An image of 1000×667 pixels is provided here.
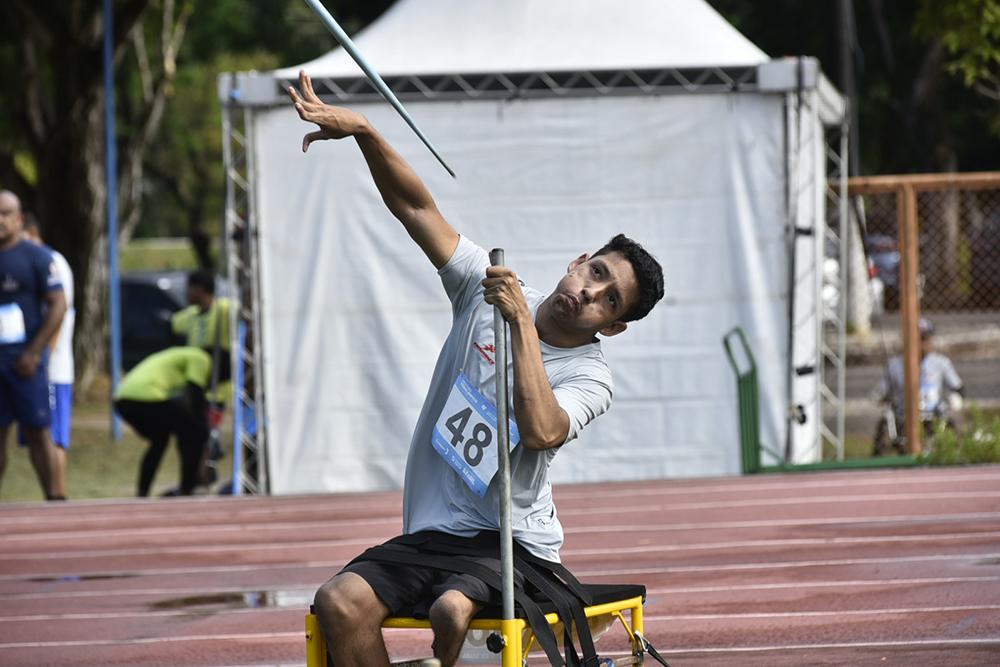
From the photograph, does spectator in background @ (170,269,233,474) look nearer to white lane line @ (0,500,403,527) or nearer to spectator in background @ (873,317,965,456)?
white lane line @ (0,500,403,527)

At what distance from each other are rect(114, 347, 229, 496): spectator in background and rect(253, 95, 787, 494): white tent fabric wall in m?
0.96

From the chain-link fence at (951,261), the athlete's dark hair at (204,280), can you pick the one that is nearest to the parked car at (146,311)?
the chain-link fence at (951,261)

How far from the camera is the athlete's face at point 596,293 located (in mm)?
3600

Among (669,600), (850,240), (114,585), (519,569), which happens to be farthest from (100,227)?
(519,569)

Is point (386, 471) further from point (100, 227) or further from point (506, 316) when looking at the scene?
point (100, 227)

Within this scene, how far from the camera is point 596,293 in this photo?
3.61 meters

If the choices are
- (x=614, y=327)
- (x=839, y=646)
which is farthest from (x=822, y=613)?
(x=614, y=327)

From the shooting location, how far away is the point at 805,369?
9633mm

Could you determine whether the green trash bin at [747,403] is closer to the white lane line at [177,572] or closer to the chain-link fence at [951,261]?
the white lane line at [177,572]

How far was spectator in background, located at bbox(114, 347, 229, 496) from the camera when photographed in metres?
10.2

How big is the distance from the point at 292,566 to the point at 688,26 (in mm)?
5226

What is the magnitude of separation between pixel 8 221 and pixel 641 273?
21.5 feet

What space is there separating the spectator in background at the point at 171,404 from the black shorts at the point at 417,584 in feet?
23.1

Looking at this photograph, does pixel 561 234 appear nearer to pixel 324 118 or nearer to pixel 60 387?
pixel 60 387
